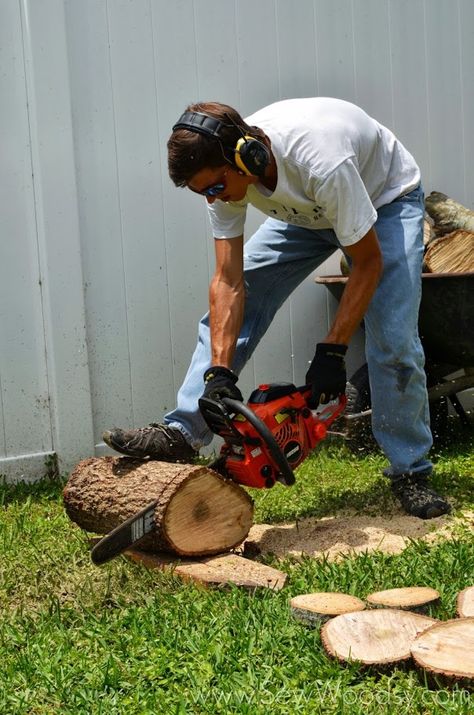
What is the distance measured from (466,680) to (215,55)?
13.7 ft

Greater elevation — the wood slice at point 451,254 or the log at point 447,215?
the log at point 447,215

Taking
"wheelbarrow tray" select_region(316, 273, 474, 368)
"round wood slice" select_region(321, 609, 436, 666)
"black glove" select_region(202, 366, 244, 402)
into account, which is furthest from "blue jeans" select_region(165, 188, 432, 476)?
"round wood slice" select_region(321, 609, 436, 666)

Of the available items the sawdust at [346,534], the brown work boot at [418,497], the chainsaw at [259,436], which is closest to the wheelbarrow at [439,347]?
the brown work boot at [418,497]

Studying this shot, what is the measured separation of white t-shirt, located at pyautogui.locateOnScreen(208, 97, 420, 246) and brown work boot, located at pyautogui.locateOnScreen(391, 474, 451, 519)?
1227 mm

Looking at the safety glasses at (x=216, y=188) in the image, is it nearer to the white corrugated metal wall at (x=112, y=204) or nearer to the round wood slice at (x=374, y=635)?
the round wood slice at (x=374, y=635)

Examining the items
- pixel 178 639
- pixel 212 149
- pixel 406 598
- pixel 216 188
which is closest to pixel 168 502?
pixel 178 639

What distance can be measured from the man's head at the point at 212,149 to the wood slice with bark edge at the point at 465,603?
Result: 1.63m

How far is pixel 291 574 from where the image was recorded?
345 cm

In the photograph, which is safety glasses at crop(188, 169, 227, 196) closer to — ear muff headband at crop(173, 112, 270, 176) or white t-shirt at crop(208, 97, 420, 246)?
ear muff headband at crop(173, 112, 270, 176)

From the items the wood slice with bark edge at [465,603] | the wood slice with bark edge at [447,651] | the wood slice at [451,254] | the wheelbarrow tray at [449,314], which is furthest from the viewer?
the wood slice at [451,254]

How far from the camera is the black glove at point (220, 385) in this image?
145 inches

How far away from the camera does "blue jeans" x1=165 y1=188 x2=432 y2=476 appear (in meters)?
4.13

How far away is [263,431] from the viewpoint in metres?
3.51

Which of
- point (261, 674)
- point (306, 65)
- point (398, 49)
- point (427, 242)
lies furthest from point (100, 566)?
point (398, 49)
